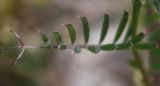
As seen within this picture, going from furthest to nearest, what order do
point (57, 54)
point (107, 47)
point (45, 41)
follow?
point (57, 54), point (107, 47), point (45, 41)

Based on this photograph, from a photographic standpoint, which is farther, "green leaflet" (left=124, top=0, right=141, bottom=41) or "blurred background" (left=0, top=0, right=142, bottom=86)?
"blurred background" (left=0, top=0, right=142, bottom=86)

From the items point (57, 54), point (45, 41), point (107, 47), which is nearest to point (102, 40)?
point (107, 47)

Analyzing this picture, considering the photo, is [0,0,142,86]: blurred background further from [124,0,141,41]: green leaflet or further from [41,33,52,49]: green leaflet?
[41,33,52,49]: green leaflet

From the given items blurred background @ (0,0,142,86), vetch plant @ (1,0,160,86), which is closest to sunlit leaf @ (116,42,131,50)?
vetch plant @ (1,0,160,86)

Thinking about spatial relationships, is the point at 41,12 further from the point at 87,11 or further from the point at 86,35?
the point at 86,35

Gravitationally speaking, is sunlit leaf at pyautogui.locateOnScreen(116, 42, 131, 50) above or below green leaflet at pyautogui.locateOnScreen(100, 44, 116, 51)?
below

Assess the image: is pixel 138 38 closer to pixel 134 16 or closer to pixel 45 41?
pixel 134 16

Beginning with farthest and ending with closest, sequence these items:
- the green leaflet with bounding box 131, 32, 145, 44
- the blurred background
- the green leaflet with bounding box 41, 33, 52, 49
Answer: the blurred background
the green leaflet with bounding box 131, 32, 145, 44
the green leaflet with bounding box 41, 33, 52, 49

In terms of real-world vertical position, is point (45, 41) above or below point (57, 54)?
above

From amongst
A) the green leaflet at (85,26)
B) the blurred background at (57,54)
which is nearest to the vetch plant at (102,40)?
the green leaflet at (85,26)

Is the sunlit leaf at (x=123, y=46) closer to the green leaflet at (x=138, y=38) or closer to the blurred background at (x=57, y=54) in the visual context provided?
the green leaflet at (x=138, y=38)
